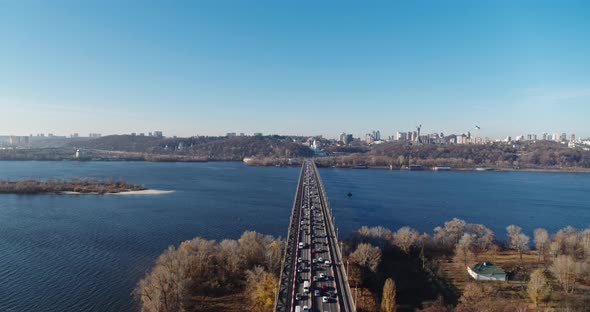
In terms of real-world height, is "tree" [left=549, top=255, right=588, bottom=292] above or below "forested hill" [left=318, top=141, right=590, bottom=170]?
below

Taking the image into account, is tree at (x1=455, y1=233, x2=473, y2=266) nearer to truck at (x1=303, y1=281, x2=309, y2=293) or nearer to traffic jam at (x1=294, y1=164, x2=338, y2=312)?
traffic jam at (x1=294, y1=164, x2=338, y2=312)

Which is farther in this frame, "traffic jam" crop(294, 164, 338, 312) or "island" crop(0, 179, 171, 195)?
"island" crop(0, 179, 171, 195)

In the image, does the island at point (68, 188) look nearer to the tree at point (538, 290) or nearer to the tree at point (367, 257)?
the tree at point (367, 257)

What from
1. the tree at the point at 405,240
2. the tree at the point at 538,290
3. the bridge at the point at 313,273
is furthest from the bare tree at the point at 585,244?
the bridge at the point at 313,273

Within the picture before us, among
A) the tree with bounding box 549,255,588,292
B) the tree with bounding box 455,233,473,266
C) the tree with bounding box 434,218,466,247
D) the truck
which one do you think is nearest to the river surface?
the tree with bounding box 434,218,466,247

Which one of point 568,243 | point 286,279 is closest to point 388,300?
point 286,279

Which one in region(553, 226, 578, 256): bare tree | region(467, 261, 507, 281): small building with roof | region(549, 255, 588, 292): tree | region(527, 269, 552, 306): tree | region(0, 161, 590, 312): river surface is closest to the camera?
region(527, 269, 552, 306): tree

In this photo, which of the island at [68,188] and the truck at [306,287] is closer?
the truck at [306,287]
